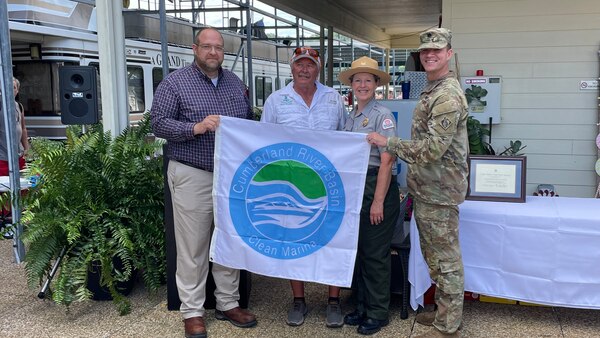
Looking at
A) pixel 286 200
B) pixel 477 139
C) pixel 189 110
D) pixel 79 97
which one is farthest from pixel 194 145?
pixel 477 139

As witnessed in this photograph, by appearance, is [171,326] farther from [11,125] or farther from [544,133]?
[544,133]

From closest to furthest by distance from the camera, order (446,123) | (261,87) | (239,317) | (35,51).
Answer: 1. (446,123)
2. (239,317)
3. (35,51)
4. (261,87)

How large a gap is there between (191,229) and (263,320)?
755 millimetres

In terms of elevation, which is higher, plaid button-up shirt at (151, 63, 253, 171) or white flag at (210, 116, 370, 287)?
plaid button-up shirt at (151, 63, 253, 171)

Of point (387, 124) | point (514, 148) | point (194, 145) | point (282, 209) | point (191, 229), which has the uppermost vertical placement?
point (387, 124)

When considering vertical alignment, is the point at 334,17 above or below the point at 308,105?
above

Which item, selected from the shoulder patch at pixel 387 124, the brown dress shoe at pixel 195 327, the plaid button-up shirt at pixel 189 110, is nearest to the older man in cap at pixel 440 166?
the shoulder patch at pixel 387 124

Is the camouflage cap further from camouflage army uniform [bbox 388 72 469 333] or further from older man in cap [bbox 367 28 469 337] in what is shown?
camouflage army uniform [bbox 388 72 469 333]

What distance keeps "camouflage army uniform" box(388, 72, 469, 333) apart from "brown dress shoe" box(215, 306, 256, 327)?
43.6 inches

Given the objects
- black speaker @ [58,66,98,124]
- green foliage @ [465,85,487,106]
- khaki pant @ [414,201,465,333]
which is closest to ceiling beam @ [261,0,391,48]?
green foliage @ [465,85,487,106]

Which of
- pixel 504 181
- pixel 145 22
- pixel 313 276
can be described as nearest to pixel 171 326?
pixel 313 276

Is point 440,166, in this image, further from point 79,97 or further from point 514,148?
point 79,97

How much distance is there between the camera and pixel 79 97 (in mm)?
4391

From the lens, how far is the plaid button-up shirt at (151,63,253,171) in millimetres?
3141
